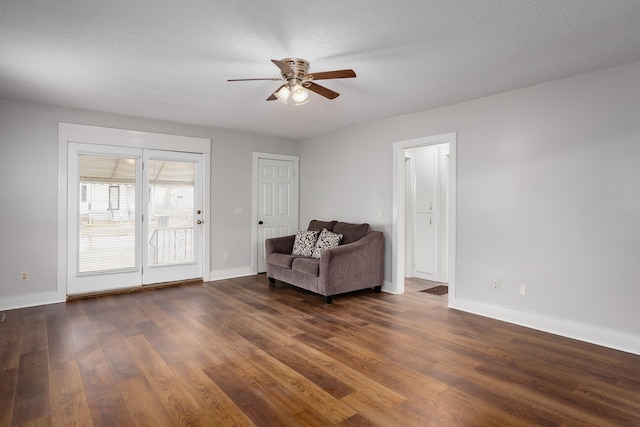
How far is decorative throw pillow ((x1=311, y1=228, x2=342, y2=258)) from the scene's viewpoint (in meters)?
5.07

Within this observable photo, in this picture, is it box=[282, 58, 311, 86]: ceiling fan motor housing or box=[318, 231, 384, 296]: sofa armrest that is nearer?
box=[282, 58, 311, 86]: ceiling fan motor housing

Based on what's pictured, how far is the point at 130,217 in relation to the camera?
498 centimetres

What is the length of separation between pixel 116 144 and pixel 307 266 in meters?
3.02

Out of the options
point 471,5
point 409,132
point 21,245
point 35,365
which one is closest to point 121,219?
point 21,245

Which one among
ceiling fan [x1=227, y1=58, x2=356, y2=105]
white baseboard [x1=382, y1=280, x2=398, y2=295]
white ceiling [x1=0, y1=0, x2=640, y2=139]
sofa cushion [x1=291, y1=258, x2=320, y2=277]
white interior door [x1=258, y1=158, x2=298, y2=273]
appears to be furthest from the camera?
white interior door [x1=258, y1=158, x2=298, y2=273]

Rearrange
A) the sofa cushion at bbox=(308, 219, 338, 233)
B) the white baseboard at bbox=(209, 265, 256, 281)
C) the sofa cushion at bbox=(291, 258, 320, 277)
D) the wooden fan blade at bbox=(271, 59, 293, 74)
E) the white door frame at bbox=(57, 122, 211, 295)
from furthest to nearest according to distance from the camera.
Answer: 1. the white baseboard at bbox=(209, 265, 256, 281)
2. the sofa cushion at bbox=(308, 219, 338, 233)
3. the sofa cushion at bbox=(291, 258, 320, 277)
4. the white door frame at bbox=(57, 122, 211, 295)
5. the wooden fan blade at bbox=(271, 59, 293, 74)

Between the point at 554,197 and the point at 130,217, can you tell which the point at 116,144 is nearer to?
the point at 130,217

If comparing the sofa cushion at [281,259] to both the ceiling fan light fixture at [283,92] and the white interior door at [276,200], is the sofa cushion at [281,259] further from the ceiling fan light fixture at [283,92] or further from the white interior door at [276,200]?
the ceiling fan light fixture at [283,92]

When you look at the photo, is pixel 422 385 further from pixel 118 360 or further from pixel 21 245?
pixel 21 245

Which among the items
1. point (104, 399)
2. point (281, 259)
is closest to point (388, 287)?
point (281, 259)

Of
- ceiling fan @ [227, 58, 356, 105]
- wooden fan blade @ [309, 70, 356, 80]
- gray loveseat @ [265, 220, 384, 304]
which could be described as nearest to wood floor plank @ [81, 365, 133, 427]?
ceiling fan @ [227, 58, 356, 105]

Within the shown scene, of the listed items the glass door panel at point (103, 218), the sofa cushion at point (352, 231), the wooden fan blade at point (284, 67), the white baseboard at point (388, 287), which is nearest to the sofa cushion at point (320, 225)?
the sofa cushion at point (352, 231)

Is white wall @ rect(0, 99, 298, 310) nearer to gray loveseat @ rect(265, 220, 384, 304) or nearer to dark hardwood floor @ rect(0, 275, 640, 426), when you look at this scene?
dark hardwood floor @ rect(0, 275, 640, 426)

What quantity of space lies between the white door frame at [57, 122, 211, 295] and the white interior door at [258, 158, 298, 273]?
3.11ft
